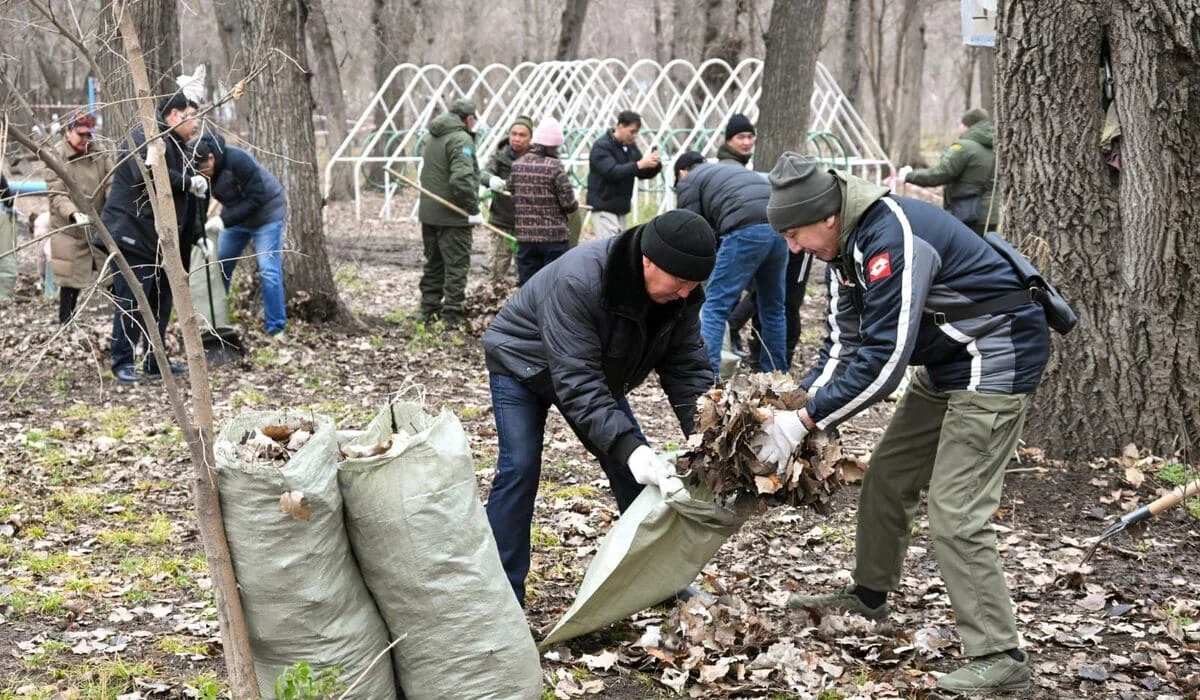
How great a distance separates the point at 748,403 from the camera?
3.86 metres

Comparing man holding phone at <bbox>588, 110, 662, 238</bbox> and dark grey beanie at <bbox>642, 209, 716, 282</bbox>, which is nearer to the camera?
dark grey beanie at <bbox>642, 209, 716, 282</bbox>

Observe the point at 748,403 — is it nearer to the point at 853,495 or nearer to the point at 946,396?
the point at 946,396

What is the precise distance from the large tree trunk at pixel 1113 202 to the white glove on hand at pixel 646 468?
291 cm

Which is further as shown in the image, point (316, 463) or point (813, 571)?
point (813, 571)

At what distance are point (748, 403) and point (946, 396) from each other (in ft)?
2.22

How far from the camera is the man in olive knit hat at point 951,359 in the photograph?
12.0ft

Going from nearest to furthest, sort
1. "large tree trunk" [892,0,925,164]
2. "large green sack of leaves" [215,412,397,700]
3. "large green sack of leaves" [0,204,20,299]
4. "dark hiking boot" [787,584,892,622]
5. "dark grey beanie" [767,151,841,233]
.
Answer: "large green sack of leaves" [215,412,397,700] → "dark grey beanie" [767,151,841,233] → "dark hiking boot" [787,584,892,622] → "large green sack of leaves" [0,204,20,299] → "large tree trunk" [892,0,925,164]

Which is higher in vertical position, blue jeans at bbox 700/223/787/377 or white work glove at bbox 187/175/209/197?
white work glove at bbox 187/175/209/197

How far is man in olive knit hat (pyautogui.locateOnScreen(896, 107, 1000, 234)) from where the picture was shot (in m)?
10.0

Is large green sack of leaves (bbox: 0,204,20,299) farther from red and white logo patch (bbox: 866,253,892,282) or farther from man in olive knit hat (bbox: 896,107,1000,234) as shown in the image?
red and white logo patch (bbox: 866,253,892,282)

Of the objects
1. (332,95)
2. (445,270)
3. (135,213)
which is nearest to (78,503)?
(135,213)

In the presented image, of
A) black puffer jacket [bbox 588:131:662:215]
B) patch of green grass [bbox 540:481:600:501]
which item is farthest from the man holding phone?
patch of green grass [bbox 540:481:600:501]

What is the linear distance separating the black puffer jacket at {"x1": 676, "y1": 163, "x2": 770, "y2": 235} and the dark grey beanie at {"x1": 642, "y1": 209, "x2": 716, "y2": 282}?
3928mm

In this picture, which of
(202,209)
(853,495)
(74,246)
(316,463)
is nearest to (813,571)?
(853,495)
